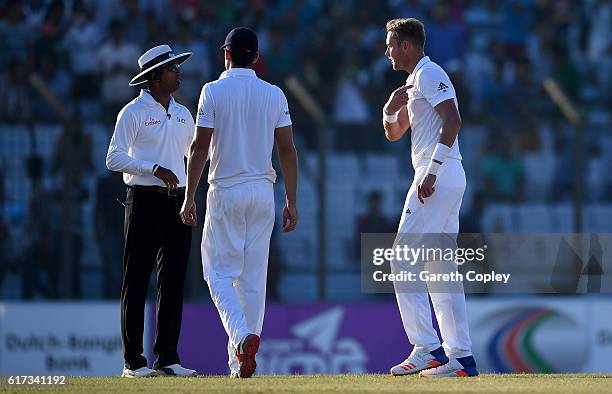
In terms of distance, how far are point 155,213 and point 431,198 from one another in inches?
71.3

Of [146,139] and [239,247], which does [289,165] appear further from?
[146,139]

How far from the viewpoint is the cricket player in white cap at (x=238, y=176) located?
27.2 ft

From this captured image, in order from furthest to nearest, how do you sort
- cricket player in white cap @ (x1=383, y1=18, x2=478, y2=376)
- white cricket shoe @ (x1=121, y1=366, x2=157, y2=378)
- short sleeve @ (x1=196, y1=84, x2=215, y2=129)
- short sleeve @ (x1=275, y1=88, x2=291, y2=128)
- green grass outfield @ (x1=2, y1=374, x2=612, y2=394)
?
white cricket shoe @ (x1=121, y1=366, x2=157, y2=378) → short sleeve @ (x1=275, y1=88, x2=291, y2=128) → short sleeve @ (x1=196, y1=84, x2=215, y2=129) → cricket player in white cap @ (x1=383, y1=18, x2=478, y2=376) → green grass outfield @ (x1=2, y1=374, x2=612, y2=394)

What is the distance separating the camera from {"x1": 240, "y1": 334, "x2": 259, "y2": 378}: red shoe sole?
7898mm

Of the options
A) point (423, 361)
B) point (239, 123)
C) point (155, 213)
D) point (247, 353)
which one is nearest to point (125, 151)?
point (155, 213)

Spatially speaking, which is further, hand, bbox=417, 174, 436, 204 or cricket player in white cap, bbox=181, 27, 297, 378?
cricket player in white cap, bbox=181, 27, 297, 378

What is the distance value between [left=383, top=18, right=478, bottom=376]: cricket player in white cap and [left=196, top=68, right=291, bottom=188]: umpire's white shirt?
2.83ft

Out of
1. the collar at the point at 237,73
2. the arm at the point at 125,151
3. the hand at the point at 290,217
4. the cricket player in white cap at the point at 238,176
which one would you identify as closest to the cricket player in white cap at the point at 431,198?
the hand at the point at 290,217

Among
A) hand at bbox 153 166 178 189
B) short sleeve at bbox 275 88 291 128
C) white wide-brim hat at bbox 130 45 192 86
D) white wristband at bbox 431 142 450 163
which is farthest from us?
white wide-brim hat at bbox 130 45 192 86

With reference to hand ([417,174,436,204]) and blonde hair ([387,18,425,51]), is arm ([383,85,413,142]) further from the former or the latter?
hand ([417,174,436,204])

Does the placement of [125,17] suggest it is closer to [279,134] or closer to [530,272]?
[530,272]

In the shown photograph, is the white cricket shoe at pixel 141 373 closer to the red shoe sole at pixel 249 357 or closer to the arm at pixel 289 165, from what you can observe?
the red shoe sole at pixel 249 357

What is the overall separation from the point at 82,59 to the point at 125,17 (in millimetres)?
1166

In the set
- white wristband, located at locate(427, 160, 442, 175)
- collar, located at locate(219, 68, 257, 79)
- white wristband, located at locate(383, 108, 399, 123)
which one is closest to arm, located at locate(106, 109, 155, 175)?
collar, located at locate(219, 68, 257, 79)
